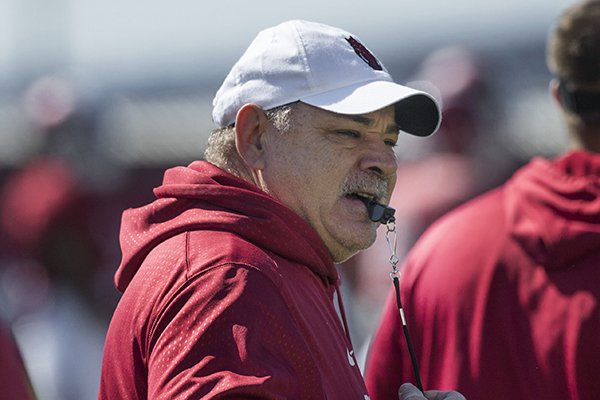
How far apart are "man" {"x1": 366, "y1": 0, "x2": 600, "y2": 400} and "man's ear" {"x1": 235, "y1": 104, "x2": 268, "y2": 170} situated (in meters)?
0.91

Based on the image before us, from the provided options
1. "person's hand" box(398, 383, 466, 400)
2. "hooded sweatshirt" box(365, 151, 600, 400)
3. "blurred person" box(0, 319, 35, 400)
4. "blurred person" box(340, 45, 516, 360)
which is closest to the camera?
"person's hand" box(398, 383, 466, 400)

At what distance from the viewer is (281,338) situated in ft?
9.24

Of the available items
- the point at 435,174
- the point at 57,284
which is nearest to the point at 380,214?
the point at 435,174

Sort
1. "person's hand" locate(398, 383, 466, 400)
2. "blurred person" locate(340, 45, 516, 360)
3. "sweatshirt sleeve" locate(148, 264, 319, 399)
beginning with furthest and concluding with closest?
"blurred person" locate(340, 45, 516, 360) → "person's hand" locate(398, 383, 466, 400) → "sweatshirt sleeve" locate(148, 264, 319, 399)

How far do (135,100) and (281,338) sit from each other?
11956 millimetres

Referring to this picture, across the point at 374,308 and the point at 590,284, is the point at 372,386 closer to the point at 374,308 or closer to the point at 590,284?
the point at 590,284

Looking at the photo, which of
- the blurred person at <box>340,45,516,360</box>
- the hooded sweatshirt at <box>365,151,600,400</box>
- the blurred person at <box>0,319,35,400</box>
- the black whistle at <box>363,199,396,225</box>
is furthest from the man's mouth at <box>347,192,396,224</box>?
the blurred person at <box>340,45,516,360</box>

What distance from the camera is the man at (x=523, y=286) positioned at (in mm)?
3775

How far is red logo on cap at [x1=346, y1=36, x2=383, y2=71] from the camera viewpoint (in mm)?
3301

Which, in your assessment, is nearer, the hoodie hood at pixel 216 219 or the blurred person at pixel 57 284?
the hoodie hood at pixel 216 219

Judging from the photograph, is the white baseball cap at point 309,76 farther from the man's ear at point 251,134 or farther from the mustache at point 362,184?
the mustache at point 362,184

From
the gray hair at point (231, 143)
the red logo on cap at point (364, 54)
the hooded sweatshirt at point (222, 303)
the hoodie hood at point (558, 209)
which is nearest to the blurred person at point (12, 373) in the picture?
the hooded sweatshirt at point (222, 303)

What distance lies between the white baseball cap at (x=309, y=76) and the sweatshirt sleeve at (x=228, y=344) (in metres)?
0.51

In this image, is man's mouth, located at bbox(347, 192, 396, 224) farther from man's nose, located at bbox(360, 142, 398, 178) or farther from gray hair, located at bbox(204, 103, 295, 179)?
gray hair, located at bbox(204, 103, 295, 179)
